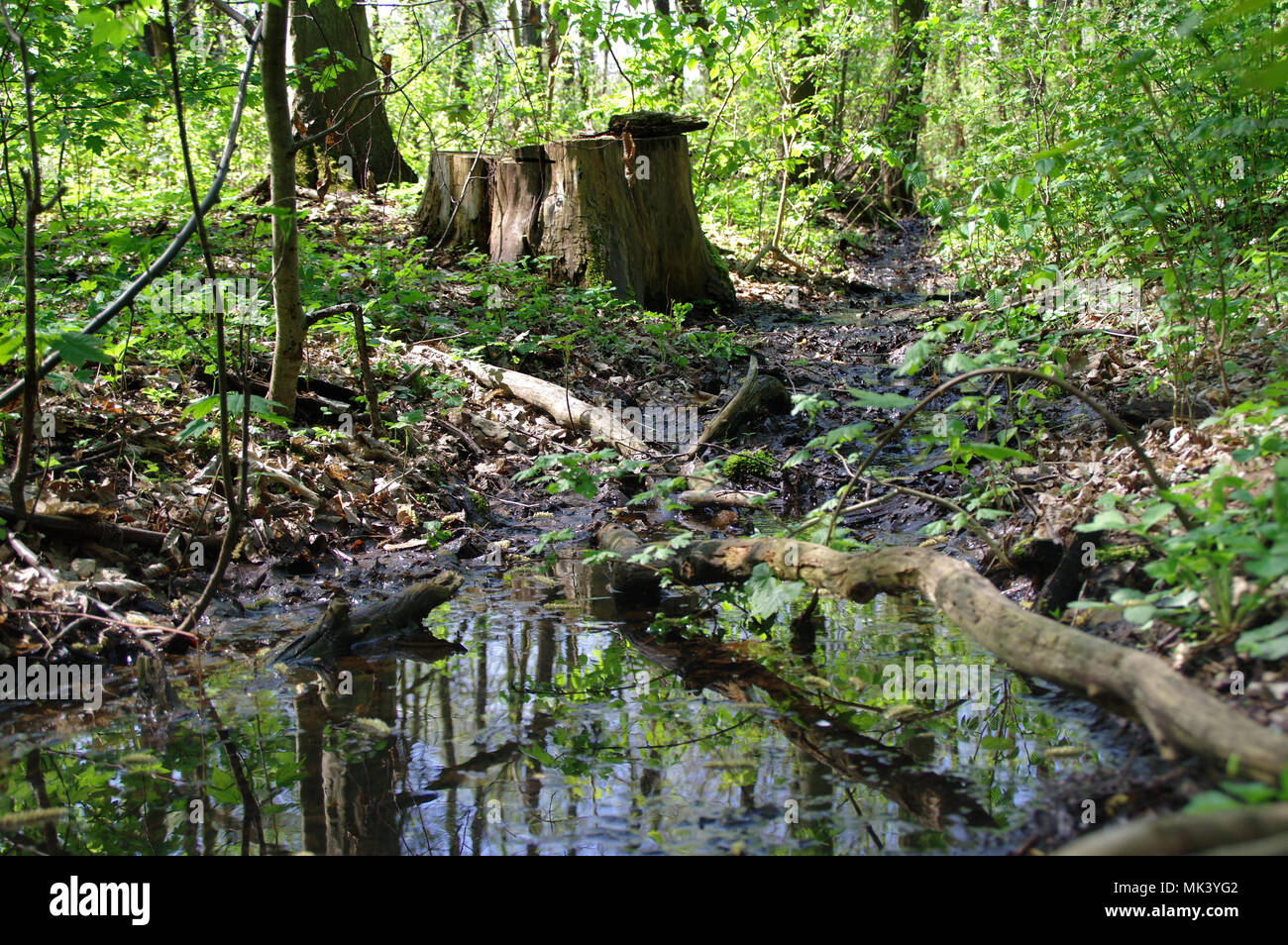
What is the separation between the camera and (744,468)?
562 cm

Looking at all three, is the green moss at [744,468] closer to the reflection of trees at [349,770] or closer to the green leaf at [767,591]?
the green leaf at [767,591]

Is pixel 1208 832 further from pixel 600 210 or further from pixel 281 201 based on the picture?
pixel 600 210

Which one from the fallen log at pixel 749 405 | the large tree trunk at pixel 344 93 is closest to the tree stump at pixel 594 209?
the large tree trunk at pixel 344 93

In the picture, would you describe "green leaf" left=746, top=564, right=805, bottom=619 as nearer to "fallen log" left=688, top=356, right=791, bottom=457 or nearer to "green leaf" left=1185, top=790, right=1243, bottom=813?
"green leaf" left=1185, top=790, right=1243, bottom=813

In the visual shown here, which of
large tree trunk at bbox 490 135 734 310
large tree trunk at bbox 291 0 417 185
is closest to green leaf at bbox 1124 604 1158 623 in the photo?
large tree trunk at bbox 490 135 734 310

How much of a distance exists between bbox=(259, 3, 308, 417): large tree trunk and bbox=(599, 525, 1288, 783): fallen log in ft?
7.51

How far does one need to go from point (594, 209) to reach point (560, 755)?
6.45 m

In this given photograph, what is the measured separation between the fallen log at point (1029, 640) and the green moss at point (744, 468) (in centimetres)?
178

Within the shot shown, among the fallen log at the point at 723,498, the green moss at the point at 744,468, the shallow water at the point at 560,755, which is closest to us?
the shallow water at the point at 560,755

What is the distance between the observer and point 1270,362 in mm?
4059

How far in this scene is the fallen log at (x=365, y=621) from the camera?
133 inches

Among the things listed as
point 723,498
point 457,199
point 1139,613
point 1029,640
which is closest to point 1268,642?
point 1139,613

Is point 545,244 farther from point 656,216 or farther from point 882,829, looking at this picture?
point 882,829

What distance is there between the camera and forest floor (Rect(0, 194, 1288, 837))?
3.32 metres
